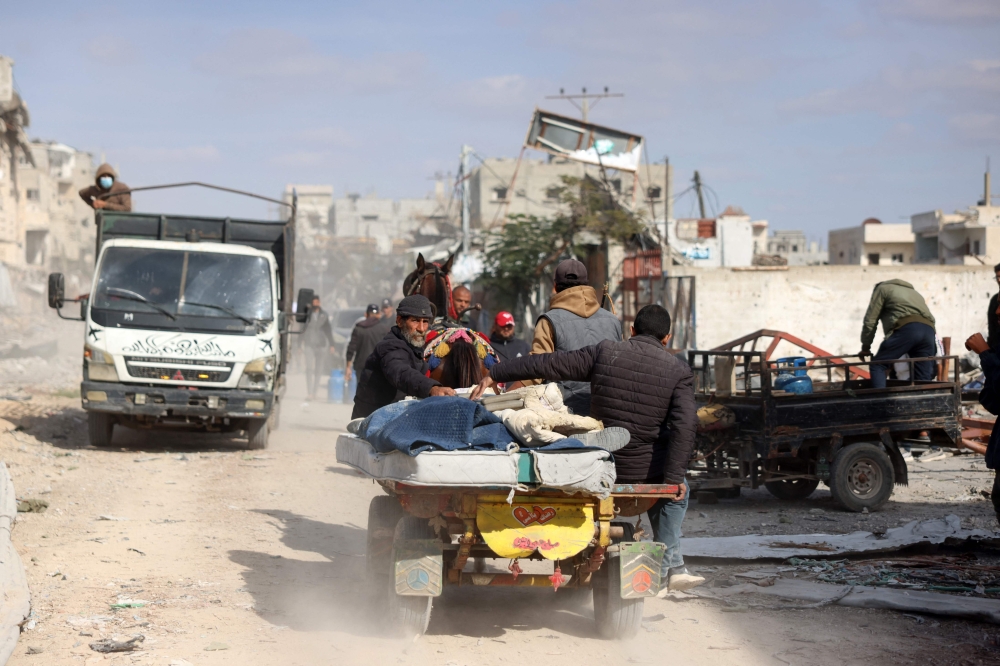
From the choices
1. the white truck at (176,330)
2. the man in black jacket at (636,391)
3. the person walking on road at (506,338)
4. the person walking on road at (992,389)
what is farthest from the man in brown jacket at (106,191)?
the person walking on road at (992,389)

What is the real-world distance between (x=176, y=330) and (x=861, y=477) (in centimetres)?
755

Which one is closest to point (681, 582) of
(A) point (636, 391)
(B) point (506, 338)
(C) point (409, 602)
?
(A) point (636, 391)

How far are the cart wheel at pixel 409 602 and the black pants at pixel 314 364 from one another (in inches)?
664

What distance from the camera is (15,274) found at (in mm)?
46781

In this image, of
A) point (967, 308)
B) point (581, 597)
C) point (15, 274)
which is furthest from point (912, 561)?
point (15, 274)

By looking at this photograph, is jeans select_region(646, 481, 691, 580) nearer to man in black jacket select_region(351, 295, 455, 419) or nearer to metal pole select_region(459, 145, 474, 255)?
man in black jacket select_region(351, 295, 455, 419)

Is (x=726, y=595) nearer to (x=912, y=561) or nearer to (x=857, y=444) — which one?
(x=912, y=561)

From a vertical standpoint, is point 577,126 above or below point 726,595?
above

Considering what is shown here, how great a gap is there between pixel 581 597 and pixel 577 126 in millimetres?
25006

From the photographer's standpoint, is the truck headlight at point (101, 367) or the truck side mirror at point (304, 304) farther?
the truck side mirror at point (304, 304)

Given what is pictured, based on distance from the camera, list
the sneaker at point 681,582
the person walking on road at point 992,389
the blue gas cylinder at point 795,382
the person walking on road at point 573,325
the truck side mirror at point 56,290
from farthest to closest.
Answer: the truck side mirror at point 56,290 < the blue gas cylinder at point 795,382 < the person walking on road at point 992,389 < the person walking on road at point 573,325 < the sneaker at point 681,582

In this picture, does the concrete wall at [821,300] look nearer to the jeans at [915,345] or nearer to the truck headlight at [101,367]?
the jeans at [915,345]

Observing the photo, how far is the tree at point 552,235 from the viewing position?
2577 cm

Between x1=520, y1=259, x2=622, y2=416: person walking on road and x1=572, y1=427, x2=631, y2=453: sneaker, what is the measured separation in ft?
2.64
